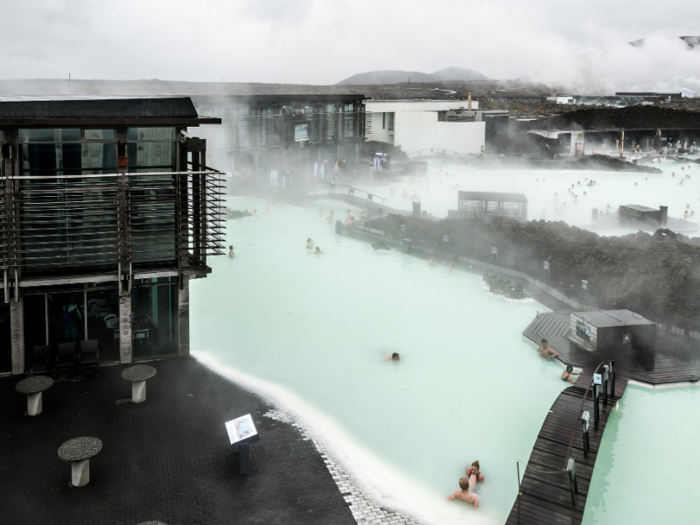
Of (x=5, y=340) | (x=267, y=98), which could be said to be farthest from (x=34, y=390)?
(x=267, y=98)

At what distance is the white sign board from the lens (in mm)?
9641

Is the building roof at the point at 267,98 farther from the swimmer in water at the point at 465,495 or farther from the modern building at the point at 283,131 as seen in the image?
the swimmer in water at the point at 465,495

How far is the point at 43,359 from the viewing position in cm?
1294

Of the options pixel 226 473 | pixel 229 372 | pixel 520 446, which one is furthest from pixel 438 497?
pixel 229 372

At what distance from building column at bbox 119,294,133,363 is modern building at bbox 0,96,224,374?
0.07 ft

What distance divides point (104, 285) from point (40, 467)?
4475 mm

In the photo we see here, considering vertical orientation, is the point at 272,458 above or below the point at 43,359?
below

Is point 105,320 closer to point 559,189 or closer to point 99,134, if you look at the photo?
point 99,134

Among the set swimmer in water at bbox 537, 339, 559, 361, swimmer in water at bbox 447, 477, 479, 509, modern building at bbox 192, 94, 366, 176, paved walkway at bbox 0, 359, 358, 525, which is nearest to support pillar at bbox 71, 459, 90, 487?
paved walkway at bbox 0, 359, 358, 525

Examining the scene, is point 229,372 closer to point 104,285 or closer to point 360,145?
point 104,285

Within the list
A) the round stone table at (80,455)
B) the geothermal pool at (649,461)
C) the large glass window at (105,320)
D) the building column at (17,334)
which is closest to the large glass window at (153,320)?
the large glass window at (105,320)

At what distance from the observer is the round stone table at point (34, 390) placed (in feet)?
36.2

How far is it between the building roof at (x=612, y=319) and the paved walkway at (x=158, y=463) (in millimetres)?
8732

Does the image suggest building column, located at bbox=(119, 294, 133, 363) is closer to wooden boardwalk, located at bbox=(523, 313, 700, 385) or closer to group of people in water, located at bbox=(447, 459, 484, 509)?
group of people in water, located at bbox=(447, 459, 484, 509)
